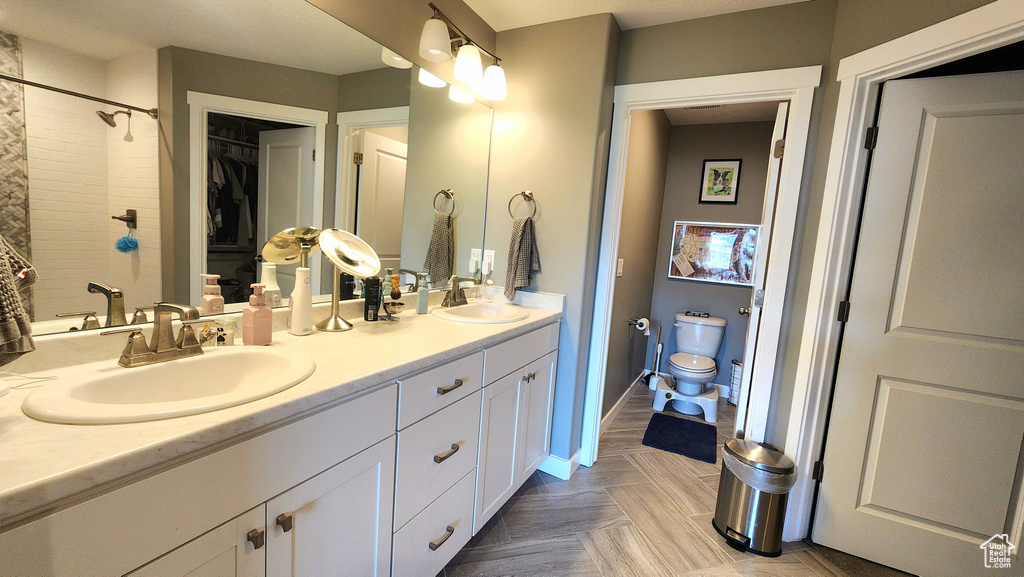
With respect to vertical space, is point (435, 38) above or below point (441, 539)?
above

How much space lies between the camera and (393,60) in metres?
1.77

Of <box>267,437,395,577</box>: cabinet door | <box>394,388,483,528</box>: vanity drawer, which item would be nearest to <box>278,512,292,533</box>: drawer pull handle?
<box>267,437,395,577</box>: cabinet door

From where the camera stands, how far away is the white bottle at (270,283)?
1407 millimetres

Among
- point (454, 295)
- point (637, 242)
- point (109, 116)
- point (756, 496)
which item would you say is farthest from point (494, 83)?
point (756, 496)

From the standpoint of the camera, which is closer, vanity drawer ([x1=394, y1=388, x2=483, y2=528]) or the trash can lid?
vanity drawer ([x1=394, y1=388, x2=483, y2=528])

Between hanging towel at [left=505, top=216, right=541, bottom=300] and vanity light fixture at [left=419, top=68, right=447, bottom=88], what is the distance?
0.77 m

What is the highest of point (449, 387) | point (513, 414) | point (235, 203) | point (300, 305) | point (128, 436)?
point (235, 203)

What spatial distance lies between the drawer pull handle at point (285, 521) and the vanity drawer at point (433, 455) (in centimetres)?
33

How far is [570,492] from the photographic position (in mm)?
2182

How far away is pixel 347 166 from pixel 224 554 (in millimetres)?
1307

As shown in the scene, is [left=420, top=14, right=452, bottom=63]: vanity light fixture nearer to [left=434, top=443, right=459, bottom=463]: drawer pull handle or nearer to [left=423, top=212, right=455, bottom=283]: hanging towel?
[left=423, top=212, right=455, bottom=283]: hanging towel

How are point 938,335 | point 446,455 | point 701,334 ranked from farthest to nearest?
1. point 701,334
2. point 938,335
3. point 446,455

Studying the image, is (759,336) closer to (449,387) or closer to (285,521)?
(449,387)

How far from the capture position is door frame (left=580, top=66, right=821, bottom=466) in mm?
1849
